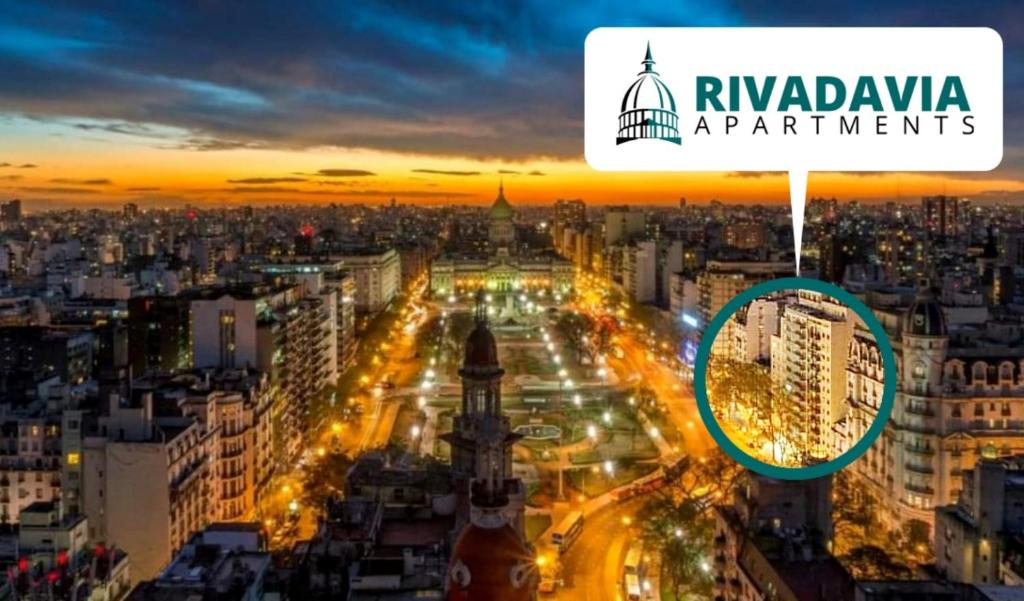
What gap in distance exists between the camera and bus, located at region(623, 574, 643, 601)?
5.68m

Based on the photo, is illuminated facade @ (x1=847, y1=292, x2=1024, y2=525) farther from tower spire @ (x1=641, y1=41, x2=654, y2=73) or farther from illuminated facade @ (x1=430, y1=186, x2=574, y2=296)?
illuminated facade @ (x1=430, y1=186, x2=574, y2=296)

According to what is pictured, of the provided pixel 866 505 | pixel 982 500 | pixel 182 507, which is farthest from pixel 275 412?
pixel 982 500

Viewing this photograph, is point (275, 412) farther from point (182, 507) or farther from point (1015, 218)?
point (1015, 218)

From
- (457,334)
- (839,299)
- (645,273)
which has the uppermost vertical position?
(839,299)

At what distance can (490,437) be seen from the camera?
183 inches

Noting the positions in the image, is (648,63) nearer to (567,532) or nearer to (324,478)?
(567,532)

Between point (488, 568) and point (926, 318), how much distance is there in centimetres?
500

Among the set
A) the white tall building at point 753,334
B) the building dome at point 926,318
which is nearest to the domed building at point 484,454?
the white tall building at point 753,334

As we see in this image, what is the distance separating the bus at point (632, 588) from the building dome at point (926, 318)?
8.61 feet

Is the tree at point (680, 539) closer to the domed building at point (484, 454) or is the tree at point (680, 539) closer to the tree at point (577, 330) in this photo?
the domed building at point (484, 454)

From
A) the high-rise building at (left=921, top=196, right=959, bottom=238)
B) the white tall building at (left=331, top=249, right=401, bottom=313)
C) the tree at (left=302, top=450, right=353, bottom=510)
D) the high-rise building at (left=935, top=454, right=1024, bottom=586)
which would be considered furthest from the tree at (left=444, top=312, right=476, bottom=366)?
the high-rise building at (left=921, top=196, right=959, bottom=238)

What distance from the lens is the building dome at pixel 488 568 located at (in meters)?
2.61

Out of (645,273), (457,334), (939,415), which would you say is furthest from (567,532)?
(645,273)

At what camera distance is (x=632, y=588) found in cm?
576
